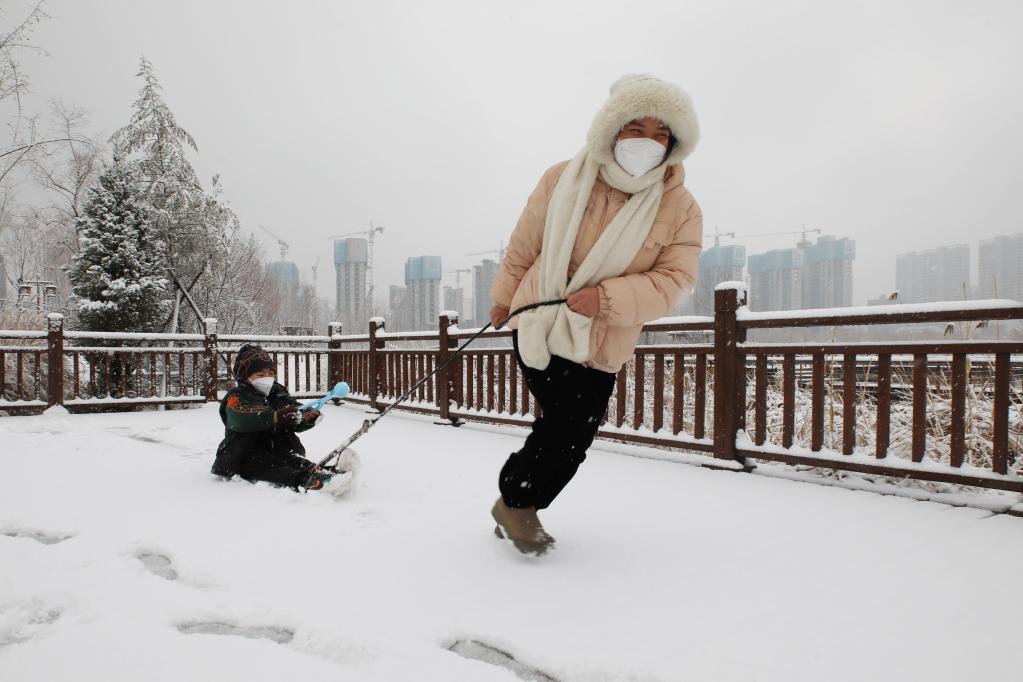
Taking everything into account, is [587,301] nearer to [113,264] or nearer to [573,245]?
[573,245]

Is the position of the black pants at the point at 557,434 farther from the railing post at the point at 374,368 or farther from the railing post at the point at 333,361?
the railing post at the point at 333,361

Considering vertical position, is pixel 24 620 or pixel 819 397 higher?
pixel 819 397

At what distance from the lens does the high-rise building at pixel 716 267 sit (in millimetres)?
30797

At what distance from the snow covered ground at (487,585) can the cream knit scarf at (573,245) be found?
766 mm

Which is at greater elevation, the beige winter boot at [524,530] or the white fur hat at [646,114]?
the white fur hat at [646,114]

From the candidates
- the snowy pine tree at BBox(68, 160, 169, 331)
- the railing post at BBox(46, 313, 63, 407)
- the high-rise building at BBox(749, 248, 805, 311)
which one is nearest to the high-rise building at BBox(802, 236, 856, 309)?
the high-rise building at BBox(749, 248, 805, 311)

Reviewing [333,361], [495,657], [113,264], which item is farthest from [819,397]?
[113,264]

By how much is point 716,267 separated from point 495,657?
1454 inches

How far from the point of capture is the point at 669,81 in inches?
66.6

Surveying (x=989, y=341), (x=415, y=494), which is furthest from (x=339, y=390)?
(x=989, y=341)

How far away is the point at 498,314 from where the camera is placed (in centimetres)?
204

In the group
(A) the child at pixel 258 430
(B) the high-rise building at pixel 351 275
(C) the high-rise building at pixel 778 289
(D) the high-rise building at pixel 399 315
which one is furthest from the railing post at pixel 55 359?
(B) the high-rise building at pixel 351 275

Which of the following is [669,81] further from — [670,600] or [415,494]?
[415,494]

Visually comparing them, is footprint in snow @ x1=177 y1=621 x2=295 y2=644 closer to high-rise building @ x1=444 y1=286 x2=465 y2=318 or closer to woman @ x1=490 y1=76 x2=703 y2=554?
woman @ x1=490 y1=76 x2=703 y2=554
